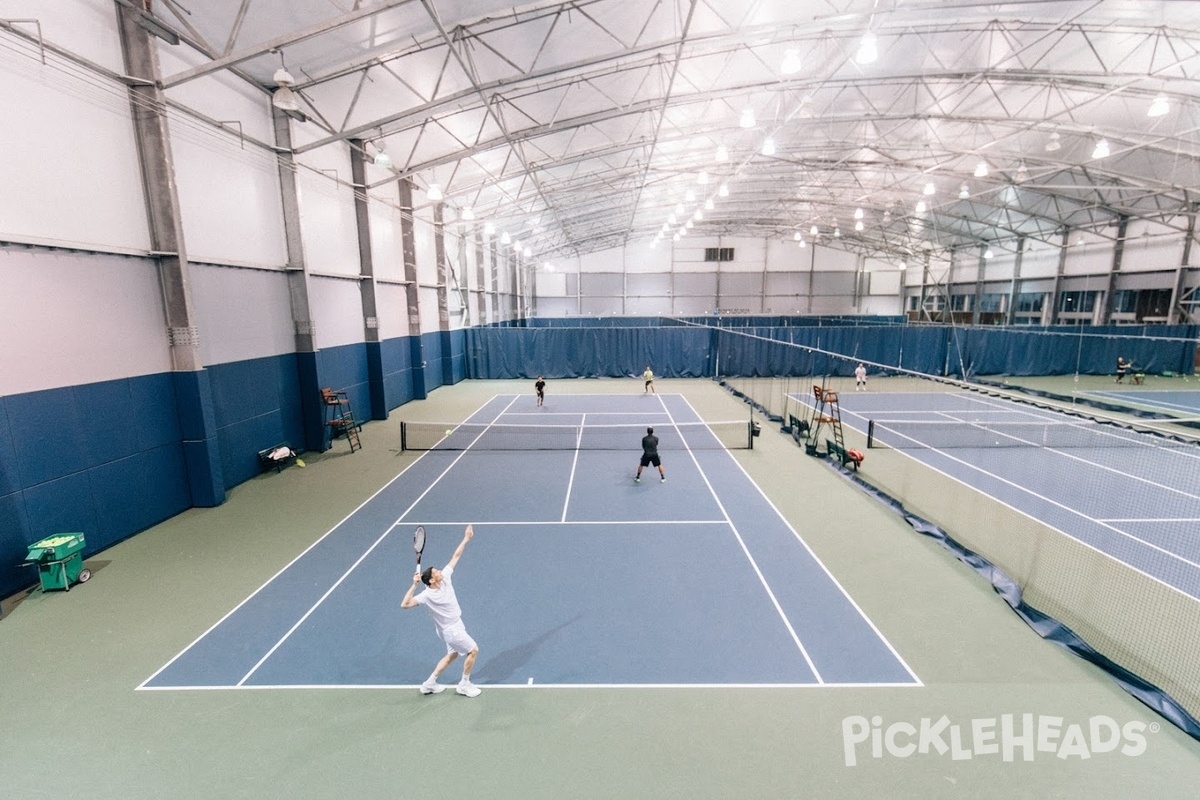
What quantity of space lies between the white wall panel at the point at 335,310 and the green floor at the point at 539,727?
10.6m

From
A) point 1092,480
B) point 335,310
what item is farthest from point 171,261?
point 1092,480

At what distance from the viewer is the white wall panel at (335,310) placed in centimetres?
1733

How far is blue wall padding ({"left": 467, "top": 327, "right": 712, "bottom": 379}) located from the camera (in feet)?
106

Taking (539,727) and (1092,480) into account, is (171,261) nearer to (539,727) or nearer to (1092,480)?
(539,727)

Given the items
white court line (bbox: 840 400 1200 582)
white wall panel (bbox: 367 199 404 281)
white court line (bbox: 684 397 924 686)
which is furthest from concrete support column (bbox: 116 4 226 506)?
white court line (bbox: 840 400 1200 582)

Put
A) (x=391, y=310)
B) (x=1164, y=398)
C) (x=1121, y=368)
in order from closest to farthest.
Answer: (x=391, y=310)
(x=1164, y=398)
(x=1121, y=368)

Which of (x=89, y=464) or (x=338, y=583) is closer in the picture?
(x=338, y=583)

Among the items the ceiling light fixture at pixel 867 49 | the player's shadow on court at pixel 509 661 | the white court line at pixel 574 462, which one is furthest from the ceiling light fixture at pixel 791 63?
the player's shadow on court at pixel 509 661

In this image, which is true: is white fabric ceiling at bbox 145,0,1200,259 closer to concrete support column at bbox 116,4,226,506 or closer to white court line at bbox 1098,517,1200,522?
concrete support column at bbox 116,4,226,506

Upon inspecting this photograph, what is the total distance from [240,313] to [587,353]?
67.5ft

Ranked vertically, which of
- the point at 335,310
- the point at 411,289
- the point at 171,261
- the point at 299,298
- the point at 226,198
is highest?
the point at 226,198

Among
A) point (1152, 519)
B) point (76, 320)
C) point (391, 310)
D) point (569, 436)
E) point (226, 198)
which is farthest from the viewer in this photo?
point (391, 310)

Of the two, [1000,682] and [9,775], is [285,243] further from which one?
[1000,682]

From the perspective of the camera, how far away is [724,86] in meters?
19.2
